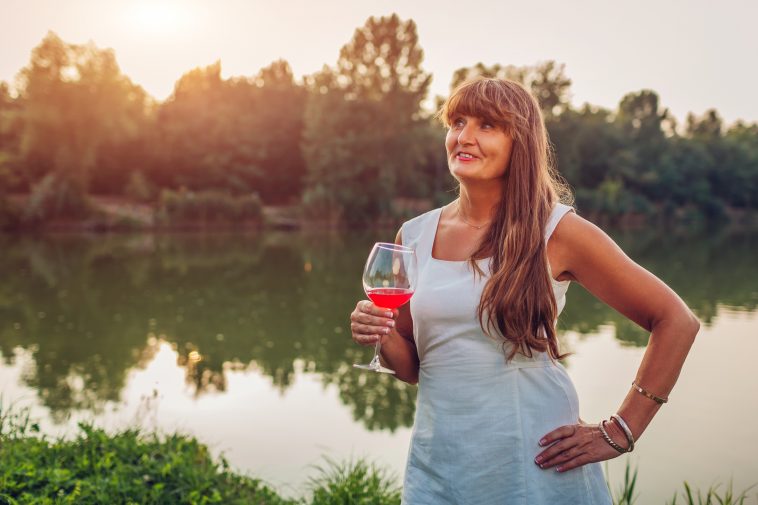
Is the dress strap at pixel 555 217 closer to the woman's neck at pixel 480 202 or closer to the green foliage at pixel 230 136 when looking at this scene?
the woman's neck at pixel 480 202

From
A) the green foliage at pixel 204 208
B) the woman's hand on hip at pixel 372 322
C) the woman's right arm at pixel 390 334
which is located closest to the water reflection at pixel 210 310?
the woman's right arm at pixel 390 334

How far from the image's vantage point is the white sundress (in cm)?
184

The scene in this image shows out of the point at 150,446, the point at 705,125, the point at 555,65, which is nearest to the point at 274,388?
the point at 150,446

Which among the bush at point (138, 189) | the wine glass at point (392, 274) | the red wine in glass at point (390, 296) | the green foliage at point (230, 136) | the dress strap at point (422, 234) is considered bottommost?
the red wine in glass at point (390, 296)

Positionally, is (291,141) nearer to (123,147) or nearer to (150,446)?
(123,147)

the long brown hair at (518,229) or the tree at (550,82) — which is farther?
the tree at (550,82)

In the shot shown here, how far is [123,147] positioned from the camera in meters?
41.2

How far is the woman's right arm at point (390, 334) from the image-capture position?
1.85m

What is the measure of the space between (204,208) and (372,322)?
34.2 metres

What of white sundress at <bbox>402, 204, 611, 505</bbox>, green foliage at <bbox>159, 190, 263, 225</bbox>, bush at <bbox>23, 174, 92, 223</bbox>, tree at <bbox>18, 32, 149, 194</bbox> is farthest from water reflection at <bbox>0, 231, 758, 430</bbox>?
tree at <bbox>18, 32, 149, 194</bbox>

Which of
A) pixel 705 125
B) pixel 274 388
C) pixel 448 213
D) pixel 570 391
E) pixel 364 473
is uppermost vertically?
pixel 705 125

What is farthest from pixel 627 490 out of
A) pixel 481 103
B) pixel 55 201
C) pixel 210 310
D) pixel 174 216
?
pixel 55 201

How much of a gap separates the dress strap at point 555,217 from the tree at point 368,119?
3701 cm

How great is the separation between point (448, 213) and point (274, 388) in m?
7.47
